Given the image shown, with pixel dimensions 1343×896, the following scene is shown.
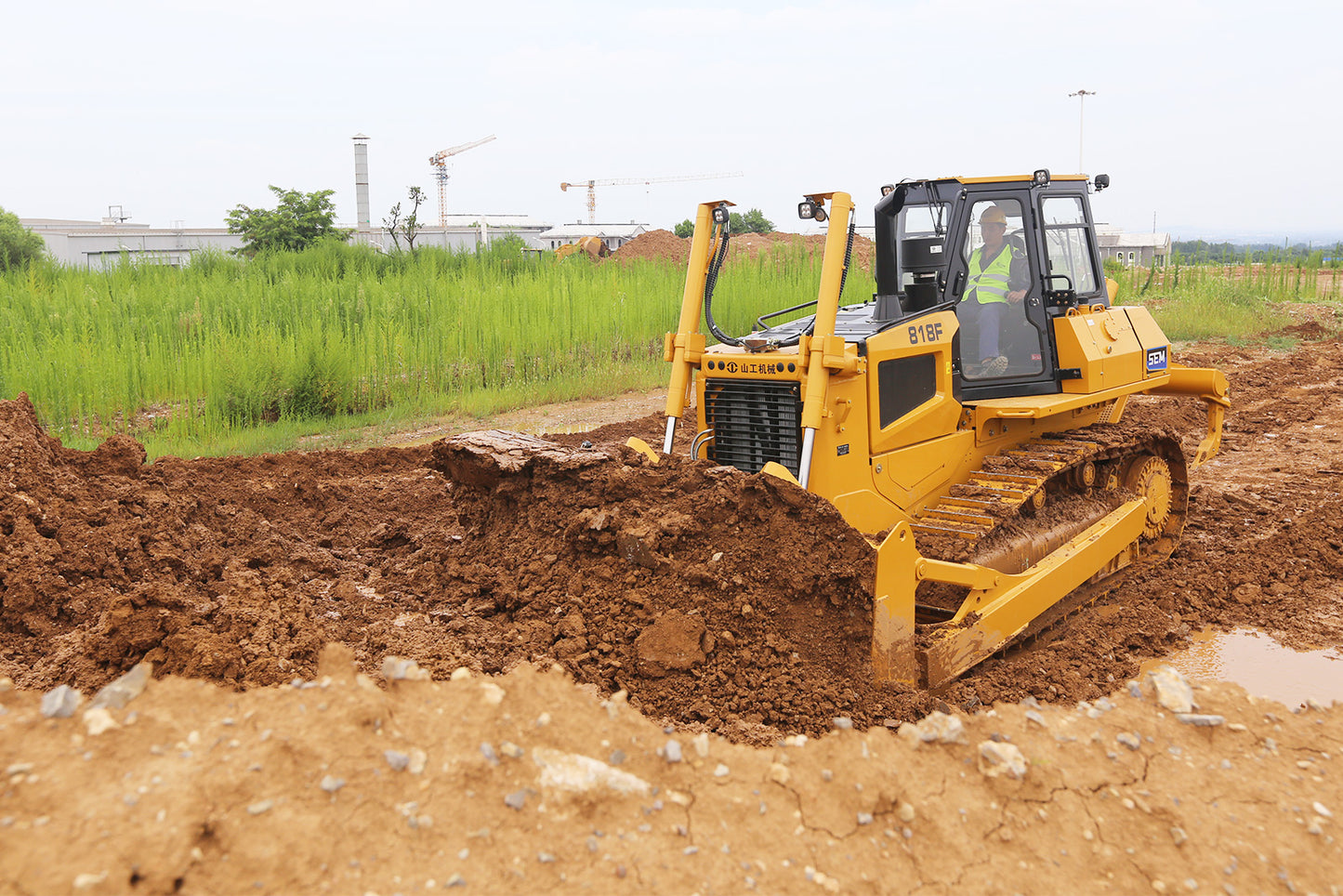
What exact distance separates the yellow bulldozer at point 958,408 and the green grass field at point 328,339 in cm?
632

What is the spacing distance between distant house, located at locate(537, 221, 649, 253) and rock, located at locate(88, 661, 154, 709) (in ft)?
141

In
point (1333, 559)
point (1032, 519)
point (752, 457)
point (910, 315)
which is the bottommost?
point (1333, 559)

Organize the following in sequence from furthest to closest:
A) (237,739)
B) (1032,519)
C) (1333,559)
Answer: (1333,559) < (1032,519) < (237,739)

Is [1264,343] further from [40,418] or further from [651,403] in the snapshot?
[40,418]

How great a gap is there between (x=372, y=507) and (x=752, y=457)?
325cm

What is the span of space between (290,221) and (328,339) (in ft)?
55.1

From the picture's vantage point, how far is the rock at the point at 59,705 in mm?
2742

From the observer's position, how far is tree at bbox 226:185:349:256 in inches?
1006

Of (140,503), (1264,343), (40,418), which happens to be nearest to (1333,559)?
(140,503)

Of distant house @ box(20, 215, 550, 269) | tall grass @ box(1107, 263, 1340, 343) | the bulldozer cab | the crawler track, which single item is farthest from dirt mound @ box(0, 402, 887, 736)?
distant house @ box(20, 215, 550, 269)

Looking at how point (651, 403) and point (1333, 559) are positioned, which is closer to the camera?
point (1333, 559)

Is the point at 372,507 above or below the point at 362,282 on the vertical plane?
below

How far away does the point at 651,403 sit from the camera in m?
12.6

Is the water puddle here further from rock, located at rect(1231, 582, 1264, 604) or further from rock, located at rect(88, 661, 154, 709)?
rock, located at rect(88, 661, 154, 709)
